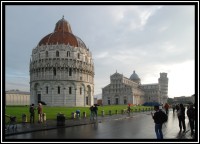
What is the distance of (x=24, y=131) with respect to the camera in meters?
17.3

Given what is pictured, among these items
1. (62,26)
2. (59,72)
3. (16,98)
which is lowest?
(16,98)

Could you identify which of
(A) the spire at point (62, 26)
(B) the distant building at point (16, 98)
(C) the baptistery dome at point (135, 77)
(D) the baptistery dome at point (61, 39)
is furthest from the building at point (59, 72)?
(C) the baptistery dome at point (135, 77)

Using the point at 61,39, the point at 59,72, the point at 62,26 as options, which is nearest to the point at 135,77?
the point at 62,26

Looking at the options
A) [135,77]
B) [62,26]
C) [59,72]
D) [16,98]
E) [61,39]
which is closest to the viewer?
[59,72]

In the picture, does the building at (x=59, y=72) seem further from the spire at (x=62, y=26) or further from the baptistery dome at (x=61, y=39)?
the spire at (x=62, y=26)

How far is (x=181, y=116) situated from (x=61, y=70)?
5968 cm

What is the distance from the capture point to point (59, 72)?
7444 centimetres

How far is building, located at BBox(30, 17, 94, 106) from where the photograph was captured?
244 ft

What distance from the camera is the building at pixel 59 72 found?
74375mm

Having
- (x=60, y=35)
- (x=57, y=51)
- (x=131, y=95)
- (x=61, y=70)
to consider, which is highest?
(x=60, y=35)

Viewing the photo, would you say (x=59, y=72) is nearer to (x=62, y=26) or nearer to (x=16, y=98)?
(x=62, y=26)
